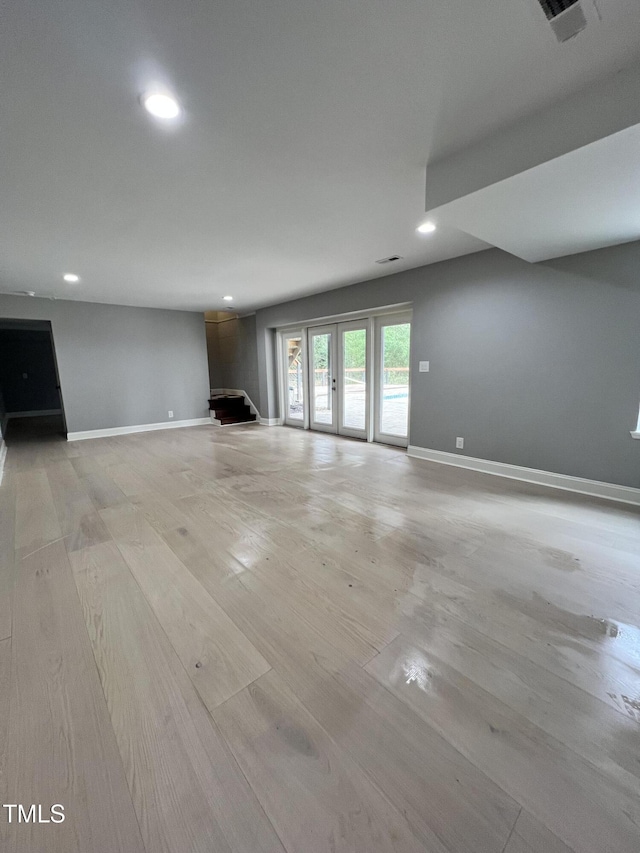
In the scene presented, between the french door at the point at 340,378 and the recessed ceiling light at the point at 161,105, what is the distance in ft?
13.2

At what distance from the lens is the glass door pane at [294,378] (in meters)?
6.82

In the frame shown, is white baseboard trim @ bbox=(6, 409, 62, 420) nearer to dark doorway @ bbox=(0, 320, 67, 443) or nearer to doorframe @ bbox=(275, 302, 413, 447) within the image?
dark doorway @ bbox=(0, 320, 67, 443)

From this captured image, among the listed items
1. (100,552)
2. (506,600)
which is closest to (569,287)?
(506,600)

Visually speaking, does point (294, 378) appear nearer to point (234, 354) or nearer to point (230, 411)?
point (230, 411)

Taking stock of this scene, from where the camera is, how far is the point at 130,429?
664 centimetres

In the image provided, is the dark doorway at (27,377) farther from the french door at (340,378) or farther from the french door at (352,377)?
the french door at (340,378)

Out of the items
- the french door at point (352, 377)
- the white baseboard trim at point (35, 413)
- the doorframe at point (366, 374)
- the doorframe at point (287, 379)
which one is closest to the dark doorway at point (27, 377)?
the white baseboard trim at point (35, 413)

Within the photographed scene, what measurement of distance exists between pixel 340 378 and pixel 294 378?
4.77ft

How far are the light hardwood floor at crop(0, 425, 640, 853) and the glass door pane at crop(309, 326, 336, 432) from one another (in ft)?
12.1

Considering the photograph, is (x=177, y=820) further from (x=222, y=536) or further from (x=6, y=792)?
(x=222, y=536)

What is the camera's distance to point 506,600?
5.82ft

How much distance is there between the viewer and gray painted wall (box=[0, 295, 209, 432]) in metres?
5.77

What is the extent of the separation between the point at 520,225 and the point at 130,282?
484 centimetres

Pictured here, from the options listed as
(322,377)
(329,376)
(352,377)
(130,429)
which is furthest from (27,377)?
(352,377)
